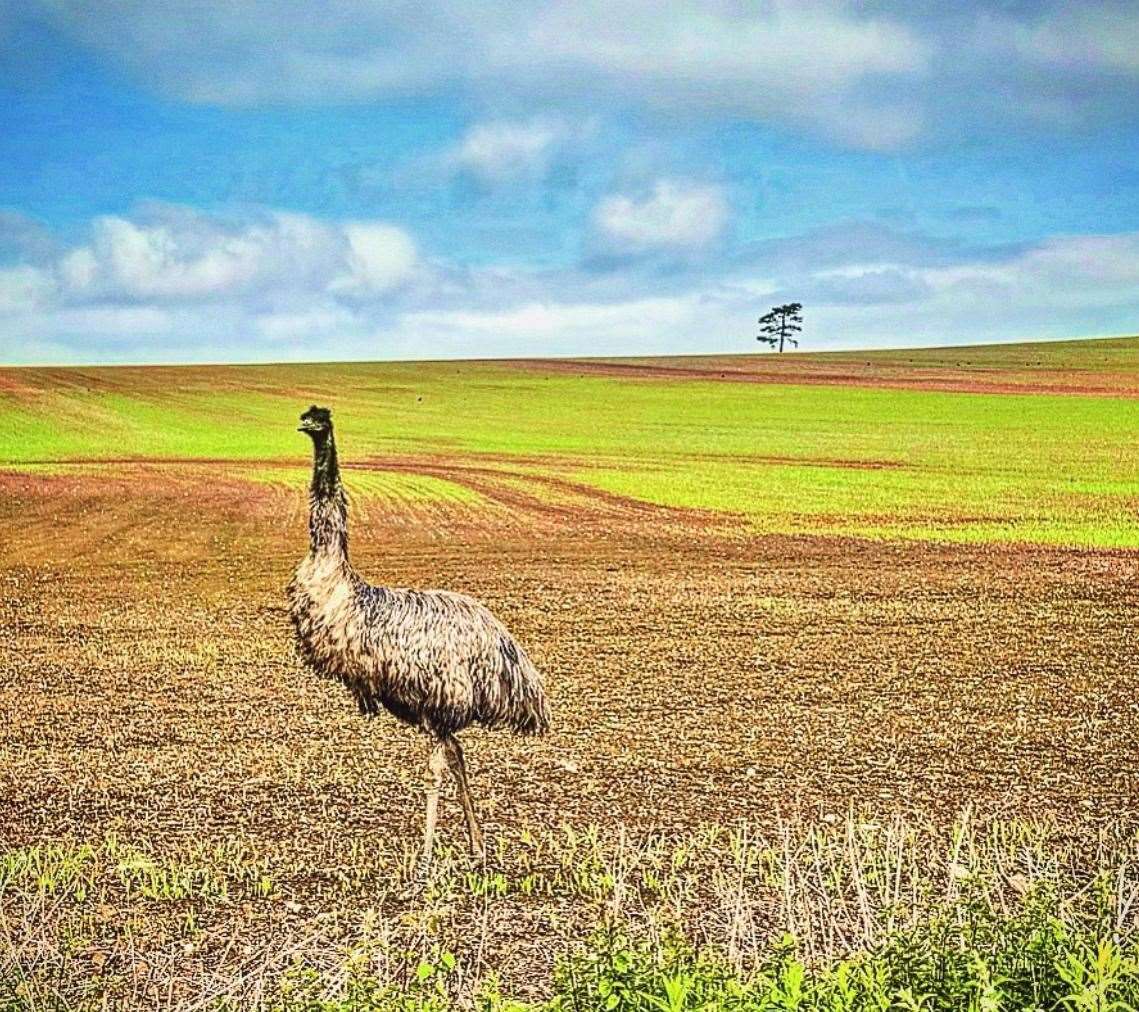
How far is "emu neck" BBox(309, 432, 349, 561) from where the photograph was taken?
988 cm

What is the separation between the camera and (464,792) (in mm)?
10023

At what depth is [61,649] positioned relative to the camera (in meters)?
17.7

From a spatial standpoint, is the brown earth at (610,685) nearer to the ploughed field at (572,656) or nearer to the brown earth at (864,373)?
the ploughed field at (572,656)

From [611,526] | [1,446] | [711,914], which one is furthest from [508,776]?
[1,446]

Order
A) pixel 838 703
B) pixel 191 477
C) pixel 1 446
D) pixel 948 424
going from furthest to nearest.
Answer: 1. pixel 948 424
2. pixel 1 446
3. pixel 191 477
4. pixel 838 703

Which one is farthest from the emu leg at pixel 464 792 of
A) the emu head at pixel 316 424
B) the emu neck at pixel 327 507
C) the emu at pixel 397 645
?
the emu head at pixel 316 424

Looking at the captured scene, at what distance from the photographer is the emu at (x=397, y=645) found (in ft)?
31.9

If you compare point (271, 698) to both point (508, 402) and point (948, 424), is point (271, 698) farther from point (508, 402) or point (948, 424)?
point (508, 402)

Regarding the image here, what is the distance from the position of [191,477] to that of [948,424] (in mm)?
32523

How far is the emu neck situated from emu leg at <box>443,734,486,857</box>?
156 cm

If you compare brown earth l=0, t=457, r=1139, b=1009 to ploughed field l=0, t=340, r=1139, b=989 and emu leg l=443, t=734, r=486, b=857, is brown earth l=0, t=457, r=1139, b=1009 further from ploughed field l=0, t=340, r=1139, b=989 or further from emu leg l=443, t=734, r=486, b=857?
emu leg l=443, t=734, r=486, b=857

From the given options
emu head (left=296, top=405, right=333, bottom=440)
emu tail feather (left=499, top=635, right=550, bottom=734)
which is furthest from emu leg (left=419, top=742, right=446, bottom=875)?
emu head (left=296, top=405, right=333, bottom=440)

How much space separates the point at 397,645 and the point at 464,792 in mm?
1201

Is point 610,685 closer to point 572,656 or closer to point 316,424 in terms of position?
point 572,656
